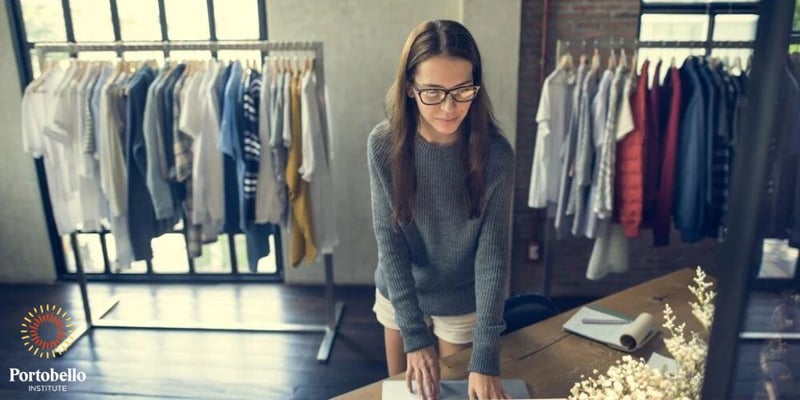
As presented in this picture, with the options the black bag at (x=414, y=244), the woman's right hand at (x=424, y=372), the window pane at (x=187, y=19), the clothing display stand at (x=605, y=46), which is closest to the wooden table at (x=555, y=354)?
the woman's right hand at (x=424, y=372)

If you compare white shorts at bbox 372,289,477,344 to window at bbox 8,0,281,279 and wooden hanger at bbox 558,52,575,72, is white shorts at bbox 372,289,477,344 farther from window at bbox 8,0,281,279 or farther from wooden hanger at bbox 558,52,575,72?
window at bbox 8,0,281,279

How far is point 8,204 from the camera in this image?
3.89 meters

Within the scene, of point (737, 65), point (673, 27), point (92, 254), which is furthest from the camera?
point (92, 254)

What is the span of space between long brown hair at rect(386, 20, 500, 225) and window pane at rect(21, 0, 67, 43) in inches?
121

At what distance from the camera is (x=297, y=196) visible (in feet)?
9.54

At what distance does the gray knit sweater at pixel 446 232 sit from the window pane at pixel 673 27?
2389 mm

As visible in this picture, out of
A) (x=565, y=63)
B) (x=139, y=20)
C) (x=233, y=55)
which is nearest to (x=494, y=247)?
(x=565, y=63)

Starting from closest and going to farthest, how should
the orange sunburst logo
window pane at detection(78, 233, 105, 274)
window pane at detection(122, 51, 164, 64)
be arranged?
1. the orange sunburst logo
2. window pane at detection(122, 51, 164, 64)
3. window pane at detection(78, 233, 105, 274)

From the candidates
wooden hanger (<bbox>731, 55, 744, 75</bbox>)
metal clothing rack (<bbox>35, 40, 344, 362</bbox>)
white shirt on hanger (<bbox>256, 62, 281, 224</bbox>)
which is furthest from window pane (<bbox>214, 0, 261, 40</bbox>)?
wooden hanger (<bbox>731, 55, 744, 75</bbox>)

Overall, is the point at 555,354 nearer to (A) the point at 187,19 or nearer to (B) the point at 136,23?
(A) the point at 187,19

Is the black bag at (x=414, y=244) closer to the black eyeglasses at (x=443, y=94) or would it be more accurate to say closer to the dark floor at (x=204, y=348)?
the black eyeglasses at (x=443, y=94)

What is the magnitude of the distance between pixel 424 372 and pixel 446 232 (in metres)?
0.39

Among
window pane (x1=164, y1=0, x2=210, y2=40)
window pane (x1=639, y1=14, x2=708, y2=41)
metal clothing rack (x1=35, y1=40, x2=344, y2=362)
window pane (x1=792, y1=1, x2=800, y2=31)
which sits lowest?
metal clothing rack (x1=35, y1=40, x2=344, y2=362)

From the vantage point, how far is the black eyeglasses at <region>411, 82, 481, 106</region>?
1.37 m
